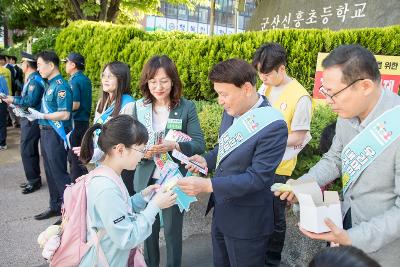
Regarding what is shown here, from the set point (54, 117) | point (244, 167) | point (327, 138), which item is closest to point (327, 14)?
point (327, 138)

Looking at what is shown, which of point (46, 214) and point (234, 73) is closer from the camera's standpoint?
point (234, 73)

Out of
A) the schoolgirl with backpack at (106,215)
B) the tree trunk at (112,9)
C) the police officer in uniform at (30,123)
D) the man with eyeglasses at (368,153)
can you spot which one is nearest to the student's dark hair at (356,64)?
the man with eyeglasses at (368,153)

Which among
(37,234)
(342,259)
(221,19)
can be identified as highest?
(221,19)

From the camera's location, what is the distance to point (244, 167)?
233cm

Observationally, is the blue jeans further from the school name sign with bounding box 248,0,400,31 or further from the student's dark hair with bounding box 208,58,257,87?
the school name sign with bounding box 248,0,400,31

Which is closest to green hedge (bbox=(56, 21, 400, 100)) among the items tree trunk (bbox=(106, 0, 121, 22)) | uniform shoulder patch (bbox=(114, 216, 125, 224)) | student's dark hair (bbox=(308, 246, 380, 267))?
uniform shoulder patch (bbox=(114, 216, 125, 224))

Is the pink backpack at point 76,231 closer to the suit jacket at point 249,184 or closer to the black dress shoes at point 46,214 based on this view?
the suit jacket at point 249,184

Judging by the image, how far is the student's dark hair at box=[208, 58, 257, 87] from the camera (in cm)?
223

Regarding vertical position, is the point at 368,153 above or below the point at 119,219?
above

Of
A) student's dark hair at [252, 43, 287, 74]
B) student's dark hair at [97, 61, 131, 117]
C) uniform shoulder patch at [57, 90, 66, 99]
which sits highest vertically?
student's dark hair at [252, 43, 287, 74]

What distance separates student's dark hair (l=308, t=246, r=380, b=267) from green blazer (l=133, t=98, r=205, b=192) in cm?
190

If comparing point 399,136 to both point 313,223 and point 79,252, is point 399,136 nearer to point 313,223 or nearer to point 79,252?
point 313,223

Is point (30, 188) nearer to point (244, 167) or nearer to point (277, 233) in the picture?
point (277, 233)

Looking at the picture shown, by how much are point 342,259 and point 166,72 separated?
214 cm
